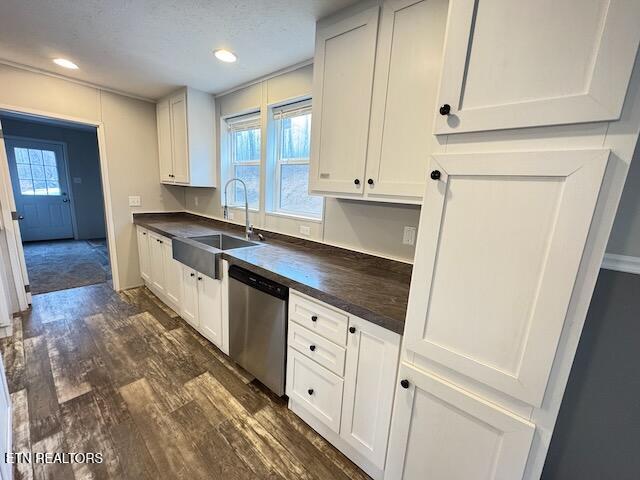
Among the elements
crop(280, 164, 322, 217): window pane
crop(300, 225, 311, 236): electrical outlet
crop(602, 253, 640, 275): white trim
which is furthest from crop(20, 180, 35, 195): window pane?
crop(602, 253, 640, 275): white trim

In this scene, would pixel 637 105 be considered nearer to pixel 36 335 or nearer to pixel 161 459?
pixel 161 459

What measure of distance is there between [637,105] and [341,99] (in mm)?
1246

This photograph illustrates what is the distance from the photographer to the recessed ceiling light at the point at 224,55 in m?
2.02

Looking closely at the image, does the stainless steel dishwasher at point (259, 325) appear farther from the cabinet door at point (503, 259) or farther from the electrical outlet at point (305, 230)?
the cabinet door at point (503, 259)

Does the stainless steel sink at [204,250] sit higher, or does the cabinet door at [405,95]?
the cabinet door at [405,95]

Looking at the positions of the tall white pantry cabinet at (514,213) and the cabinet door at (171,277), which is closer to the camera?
the tall white pantry cabinet at (514,213)

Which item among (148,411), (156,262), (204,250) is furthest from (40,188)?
(148,411)

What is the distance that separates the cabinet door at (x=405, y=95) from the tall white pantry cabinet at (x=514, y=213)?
0.44 meters

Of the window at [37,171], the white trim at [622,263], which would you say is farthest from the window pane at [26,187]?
the white trim at [622,263]

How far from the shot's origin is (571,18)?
653 millimetres

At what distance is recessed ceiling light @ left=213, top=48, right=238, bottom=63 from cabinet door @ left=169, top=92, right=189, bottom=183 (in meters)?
1.02

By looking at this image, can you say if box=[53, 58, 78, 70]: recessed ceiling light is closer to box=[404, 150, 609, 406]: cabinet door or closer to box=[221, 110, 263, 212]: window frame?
box=[221, 110, 263, 212]: window frame

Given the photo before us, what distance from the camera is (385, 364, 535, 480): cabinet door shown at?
84 centimetres

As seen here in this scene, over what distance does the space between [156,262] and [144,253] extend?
434 mm
